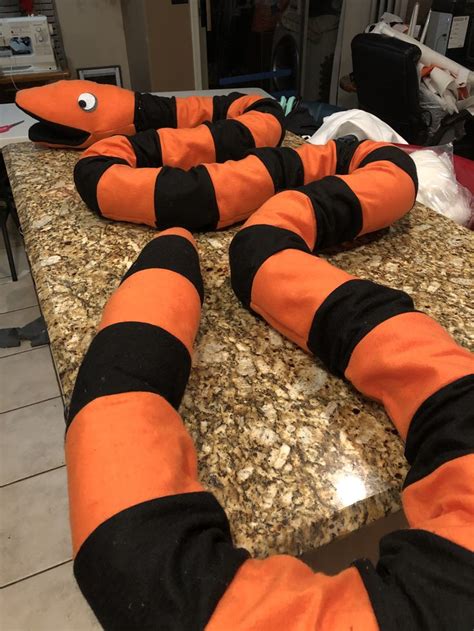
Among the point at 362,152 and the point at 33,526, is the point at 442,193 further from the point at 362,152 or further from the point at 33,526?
the point at 33,526

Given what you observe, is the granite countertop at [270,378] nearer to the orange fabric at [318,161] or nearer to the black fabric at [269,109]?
the orange fabric at [318,161]

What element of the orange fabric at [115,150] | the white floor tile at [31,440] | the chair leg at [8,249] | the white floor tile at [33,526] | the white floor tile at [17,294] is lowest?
the white floor tile at [33,526]

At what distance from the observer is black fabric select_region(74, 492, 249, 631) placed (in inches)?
12.2

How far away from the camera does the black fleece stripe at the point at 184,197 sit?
766 millimetres

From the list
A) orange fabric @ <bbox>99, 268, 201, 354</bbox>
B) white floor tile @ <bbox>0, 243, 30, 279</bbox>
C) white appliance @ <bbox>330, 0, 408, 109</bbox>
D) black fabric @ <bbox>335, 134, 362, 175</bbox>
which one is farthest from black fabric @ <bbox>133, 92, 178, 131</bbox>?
white appliance @ <bbox>330, 0, 408, 109</bbox>

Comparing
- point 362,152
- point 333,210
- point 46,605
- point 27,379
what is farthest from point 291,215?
point 27,379

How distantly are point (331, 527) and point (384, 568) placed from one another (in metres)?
0.07

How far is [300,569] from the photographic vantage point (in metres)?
0.35

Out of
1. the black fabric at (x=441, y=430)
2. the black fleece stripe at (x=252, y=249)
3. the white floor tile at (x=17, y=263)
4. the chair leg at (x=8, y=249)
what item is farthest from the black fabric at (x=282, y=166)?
the white floor tile at (x=17, y=263)

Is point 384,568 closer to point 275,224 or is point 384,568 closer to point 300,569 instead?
point 300,569

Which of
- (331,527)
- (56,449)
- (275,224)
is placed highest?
(275,224)

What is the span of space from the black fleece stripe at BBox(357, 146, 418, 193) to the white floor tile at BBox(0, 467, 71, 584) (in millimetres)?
1078

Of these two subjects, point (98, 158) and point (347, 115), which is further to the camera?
point (347, 115)

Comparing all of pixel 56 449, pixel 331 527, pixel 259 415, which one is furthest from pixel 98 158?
pixel 56 449
